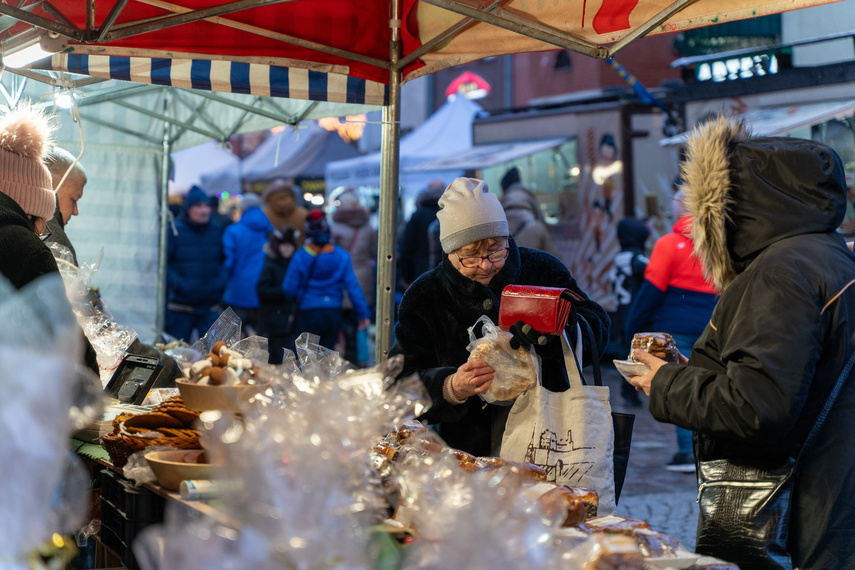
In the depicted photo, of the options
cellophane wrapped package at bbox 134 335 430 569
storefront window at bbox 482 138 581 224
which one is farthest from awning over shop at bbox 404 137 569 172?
cellophane wrapped package at bbox 134 335 430 569

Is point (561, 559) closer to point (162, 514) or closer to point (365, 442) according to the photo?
point (365, 442)

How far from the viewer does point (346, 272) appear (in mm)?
7840

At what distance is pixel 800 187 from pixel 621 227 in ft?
21.6

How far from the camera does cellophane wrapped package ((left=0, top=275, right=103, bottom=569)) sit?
1.23 meters

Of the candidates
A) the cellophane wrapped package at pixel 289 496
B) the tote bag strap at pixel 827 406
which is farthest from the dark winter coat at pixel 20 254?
the tote bag strap at pixel 827 406

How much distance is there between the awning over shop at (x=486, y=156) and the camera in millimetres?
12156

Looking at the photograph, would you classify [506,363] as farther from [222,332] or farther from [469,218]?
[222,332]

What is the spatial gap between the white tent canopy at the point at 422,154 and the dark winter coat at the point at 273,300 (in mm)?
5040

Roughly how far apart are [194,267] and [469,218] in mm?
5786

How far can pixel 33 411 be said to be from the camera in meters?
1.24

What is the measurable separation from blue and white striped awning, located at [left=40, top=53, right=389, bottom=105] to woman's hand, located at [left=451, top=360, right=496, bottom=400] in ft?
5.94

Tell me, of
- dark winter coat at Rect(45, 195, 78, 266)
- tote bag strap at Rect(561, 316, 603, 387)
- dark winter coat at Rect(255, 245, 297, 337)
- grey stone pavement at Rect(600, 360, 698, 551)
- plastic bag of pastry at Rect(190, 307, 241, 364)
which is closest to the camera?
tote bag strap at Rect(561, 316, 603, 387)

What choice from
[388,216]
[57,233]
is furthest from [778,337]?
[57,233]

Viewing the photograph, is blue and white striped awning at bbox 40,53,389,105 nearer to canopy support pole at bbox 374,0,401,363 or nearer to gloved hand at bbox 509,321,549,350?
canopy support pole at bbox 374,0,401,363
